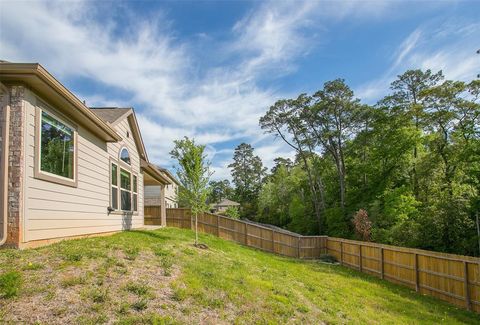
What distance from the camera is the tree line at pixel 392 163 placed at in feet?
53.9

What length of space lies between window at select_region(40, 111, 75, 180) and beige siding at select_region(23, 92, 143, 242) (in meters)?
0.33

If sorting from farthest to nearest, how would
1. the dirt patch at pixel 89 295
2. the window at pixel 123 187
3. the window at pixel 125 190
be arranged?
the window at pixel 125 190 → the window at pixel 123 187 → the dirt patch at pixel 89 295

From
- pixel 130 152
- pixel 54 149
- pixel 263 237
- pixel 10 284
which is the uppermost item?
pixel 130 152

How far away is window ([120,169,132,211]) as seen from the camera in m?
11.9

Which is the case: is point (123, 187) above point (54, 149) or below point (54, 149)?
below

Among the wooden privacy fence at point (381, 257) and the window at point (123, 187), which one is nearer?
the wooden privacy fence at point (381, 257)

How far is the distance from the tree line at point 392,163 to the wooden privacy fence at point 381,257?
10.6ft

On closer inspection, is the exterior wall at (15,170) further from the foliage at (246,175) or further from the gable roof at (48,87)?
the foliage at (246,175)

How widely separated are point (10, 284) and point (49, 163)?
307 centimetres

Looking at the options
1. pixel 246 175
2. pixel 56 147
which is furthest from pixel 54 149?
pixel 246 175

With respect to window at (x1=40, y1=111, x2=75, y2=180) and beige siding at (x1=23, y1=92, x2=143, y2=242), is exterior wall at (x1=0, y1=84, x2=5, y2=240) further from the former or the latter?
window at (x1=40, y1=111, x2=75, y2=180)

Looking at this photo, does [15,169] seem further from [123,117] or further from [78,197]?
[123,117]

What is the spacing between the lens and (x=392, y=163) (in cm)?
2623

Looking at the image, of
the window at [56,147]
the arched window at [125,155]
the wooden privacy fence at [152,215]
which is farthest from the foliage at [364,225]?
the window at [56,147]
